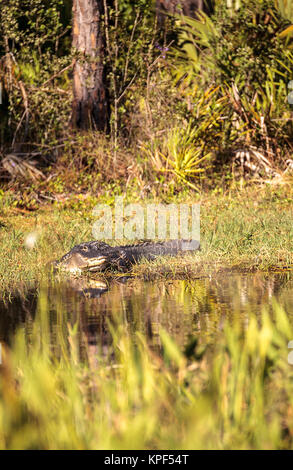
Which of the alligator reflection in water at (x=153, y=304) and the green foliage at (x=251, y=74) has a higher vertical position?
the green foliage at (x=251, y=74)

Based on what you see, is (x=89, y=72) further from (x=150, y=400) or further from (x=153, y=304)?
(x=150, y=400)

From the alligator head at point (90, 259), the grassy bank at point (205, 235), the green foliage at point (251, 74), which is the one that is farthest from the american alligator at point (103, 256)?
the green foliage at point (251, 74)

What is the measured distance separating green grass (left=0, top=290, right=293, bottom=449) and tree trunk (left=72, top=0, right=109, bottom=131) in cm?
835

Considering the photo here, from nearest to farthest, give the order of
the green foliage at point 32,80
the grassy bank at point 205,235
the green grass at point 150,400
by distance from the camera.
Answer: the green grass at point 150,400 → the grassy bank at point 205,235 → the green foliage at point 32,80

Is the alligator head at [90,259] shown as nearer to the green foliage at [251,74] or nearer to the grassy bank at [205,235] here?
the grassy bank at [205,235]

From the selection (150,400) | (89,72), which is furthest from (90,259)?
(89,72)

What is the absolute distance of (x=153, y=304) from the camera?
→ 4957 mm

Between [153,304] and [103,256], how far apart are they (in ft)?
5.20

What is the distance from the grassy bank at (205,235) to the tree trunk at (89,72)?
1.75 m

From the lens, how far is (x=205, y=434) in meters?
2.35

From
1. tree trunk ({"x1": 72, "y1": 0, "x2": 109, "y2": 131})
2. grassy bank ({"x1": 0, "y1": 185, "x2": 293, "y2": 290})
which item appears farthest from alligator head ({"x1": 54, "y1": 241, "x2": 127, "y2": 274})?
tree trunk ({"x1": 72, "y1": 0, "x2": 109, "y2": 131})

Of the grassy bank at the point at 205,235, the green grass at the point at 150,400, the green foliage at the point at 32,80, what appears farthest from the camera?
the green foliage at the point at 32,80

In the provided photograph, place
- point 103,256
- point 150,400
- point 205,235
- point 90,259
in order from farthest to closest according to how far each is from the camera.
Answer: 1. point 205,235
2. point 103,256
3. point 90,259
4. point 150,400

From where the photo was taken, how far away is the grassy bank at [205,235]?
6.32 meters
